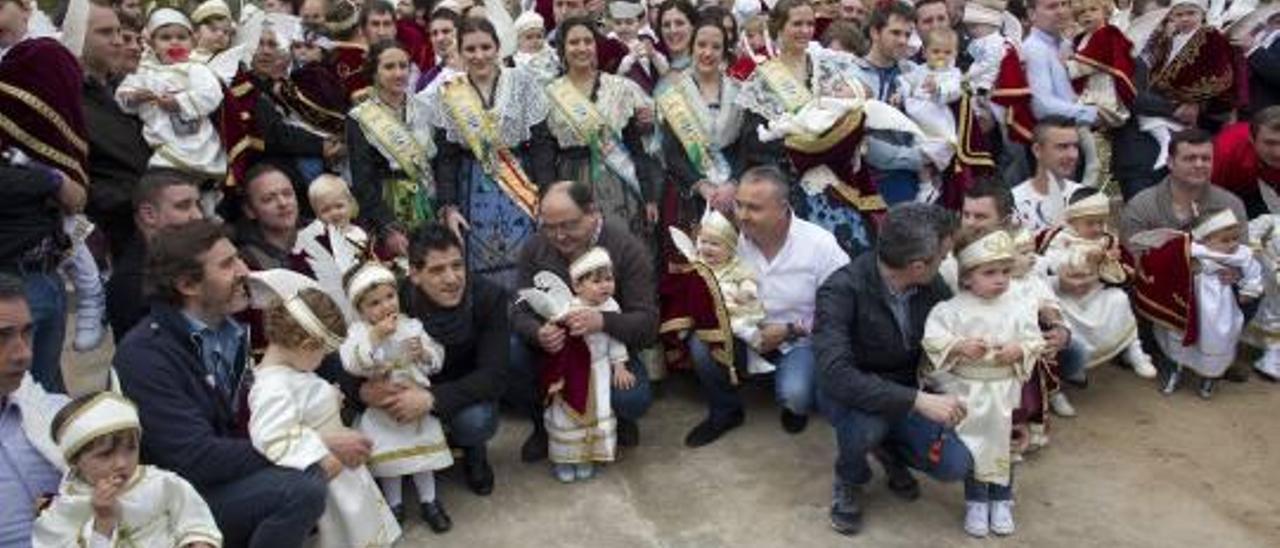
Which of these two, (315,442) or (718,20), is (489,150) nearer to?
(718,20)

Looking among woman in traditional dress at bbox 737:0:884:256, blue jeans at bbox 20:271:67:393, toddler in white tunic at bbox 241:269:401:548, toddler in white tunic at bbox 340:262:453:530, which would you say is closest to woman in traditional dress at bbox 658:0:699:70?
woman in traditional dress at bbox 737:0:884:256

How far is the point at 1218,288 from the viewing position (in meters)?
5.12

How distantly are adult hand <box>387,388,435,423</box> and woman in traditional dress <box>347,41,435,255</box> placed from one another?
4.69ft

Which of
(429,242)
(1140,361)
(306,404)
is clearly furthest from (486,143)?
(1140,361)

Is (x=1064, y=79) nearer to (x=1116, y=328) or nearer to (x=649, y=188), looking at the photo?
(x=1116, y=328)

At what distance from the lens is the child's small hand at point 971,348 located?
3.91 m

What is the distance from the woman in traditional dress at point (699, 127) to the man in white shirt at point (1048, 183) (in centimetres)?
131

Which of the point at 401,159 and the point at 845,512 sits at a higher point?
the point at 401,159

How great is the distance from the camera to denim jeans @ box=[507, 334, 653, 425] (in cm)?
454

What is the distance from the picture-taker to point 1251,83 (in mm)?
6371

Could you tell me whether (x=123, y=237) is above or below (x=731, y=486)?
above

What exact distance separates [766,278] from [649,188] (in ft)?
3.55

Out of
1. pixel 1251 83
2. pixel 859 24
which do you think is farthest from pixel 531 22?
pixel 1251 83

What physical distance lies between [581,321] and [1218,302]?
2742 mm
